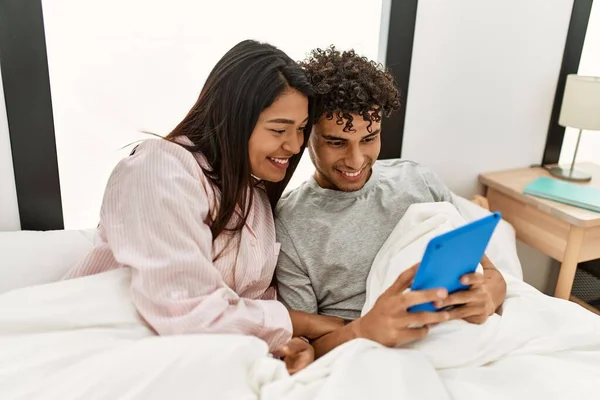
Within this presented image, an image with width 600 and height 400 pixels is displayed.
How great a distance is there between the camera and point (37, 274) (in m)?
1.18

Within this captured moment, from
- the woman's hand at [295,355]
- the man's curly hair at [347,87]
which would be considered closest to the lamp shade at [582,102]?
the man's curly hair at [347,87]

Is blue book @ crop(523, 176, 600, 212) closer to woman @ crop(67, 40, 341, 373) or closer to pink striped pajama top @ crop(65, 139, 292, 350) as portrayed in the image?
woman @ crop(67, 40, 341, 373)

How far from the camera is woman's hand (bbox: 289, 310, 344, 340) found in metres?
1.12

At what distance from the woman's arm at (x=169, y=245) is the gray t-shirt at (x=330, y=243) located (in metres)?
0.21

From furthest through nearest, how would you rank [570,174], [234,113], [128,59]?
1. [570,174]
2. [128,59]
3. [234,113]

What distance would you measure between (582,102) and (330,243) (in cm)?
101

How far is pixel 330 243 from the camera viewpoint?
1.21 m

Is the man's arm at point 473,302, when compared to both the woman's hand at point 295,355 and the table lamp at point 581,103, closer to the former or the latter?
the woman's hand at point 295,355

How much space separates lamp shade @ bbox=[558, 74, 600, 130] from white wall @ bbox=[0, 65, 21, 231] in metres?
1.59

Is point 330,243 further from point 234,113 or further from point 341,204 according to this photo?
point 234,113

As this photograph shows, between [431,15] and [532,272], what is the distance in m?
1.05

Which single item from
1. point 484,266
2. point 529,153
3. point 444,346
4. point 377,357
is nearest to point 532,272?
point 529,153

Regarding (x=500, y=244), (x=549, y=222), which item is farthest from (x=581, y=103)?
(x=500, y=244)

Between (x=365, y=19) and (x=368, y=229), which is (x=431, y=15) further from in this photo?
(x=368, y=229)
